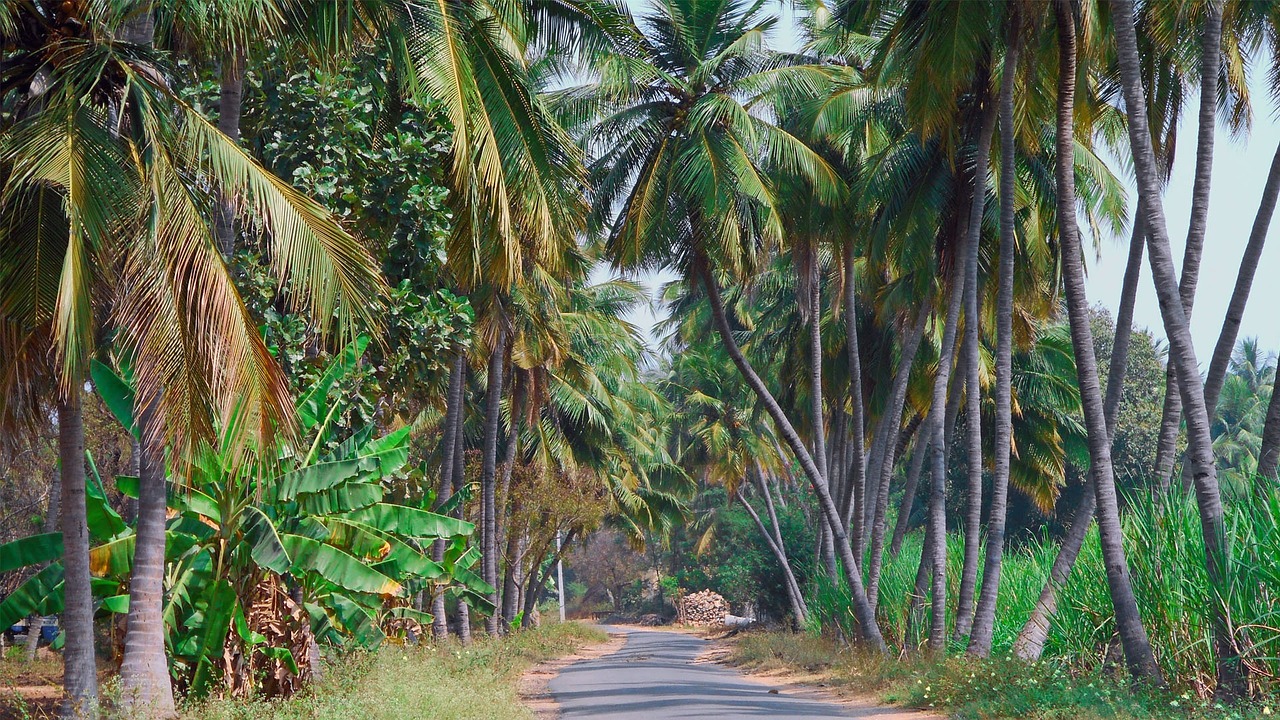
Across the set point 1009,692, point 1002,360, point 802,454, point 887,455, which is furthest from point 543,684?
point 1002,360

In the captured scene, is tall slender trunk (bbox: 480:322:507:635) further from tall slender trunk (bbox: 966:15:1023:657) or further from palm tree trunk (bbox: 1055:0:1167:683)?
palm tree trunk (bbox: 1055:0:1167:683)

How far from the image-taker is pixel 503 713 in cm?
1090

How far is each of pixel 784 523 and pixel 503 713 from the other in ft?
103

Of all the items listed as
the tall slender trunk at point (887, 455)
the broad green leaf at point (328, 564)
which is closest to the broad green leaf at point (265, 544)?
the broad green leaf at point (328, 564)

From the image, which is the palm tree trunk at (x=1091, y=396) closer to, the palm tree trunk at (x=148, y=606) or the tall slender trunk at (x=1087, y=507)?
the tall slender trunk at (x=1087, y=507)

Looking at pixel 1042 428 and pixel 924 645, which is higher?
pixel 1042 428

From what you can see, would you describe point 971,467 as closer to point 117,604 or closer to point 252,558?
point 252,558

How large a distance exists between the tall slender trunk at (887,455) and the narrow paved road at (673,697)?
131 inches

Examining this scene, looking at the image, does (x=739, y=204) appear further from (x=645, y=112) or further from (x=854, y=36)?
(x=854, y=36)

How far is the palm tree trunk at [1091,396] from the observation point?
36.2ft

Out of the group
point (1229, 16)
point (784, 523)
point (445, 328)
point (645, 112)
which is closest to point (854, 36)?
point (645, 112)

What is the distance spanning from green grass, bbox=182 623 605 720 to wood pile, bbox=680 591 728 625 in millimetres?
43132

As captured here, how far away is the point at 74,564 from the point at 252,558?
2230 millimetres

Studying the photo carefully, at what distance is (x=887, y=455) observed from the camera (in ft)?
73.6
